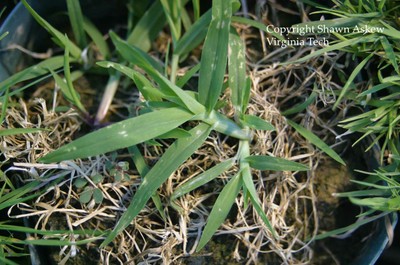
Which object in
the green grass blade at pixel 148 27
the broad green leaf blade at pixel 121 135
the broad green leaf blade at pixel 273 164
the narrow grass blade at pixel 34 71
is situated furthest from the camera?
the green grass blade at pixel 148 27

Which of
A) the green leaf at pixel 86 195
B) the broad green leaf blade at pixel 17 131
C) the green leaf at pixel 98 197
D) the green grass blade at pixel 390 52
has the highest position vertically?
the broad green leaf blade at pixel 17 131

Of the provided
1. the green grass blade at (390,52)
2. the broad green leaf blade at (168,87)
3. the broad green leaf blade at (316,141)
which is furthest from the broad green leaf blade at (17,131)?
the green grass blade at (390,52)

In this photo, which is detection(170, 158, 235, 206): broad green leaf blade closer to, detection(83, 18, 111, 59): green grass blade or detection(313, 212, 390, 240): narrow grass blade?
detection(313, 212, 390, 240): narrow grass blade

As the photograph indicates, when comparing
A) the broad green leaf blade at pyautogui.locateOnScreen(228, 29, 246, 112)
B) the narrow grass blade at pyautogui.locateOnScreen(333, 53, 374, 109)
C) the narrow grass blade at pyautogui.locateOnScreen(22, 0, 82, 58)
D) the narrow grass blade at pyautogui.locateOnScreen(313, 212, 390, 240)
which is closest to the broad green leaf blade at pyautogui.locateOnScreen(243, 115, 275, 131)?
the broad green leaf blade at pyautogui.locateOnScreen(228, 29, 246, 112)

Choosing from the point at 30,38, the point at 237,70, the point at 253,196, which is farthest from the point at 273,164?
the point at 30,38

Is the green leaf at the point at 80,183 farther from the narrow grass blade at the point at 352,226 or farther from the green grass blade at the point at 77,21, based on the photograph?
the narrow grass blade at the point at 352,226

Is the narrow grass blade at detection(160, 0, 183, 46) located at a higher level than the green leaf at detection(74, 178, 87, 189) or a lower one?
higher

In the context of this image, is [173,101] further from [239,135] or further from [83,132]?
[83,132]
